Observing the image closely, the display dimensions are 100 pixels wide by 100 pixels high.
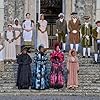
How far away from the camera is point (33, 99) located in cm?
1855

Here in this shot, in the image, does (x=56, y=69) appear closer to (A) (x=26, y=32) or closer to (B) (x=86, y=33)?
(B) (x=86, y=33)

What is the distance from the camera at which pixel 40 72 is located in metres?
19.7

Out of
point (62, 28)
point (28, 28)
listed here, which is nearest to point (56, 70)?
point (62, 28)

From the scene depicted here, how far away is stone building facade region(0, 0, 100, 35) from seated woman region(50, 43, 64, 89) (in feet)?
15.1

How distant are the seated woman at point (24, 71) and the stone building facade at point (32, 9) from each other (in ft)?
13.7

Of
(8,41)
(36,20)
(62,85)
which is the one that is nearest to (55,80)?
(62,85)

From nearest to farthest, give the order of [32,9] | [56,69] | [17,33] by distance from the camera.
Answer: [56,69] → [17,33] → [32,9]

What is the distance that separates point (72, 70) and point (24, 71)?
1.71 metres

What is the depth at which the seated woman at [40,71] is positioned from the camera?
64.5 ft

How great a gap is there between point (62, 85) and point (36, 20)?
18.1 feet

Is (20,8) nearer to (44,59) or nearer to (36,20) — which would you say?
(36,20)

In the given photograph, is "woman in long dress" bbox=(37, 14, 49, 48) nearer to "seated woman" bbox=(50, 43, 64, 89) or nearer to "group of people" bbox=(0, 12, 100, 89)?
"group of people" bbox=(0, 12, 100, 89)

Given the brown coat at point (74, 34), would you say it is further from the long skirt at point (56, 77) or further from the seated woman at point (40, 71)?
the seated woman at point (40, 71)

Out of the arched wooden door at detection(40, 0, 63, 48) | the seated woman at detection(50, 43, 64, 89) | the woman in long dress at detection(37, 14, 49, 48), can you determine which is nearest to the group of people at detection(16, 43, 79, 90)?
the seated woman at detection(50, 43, 64, 89)
